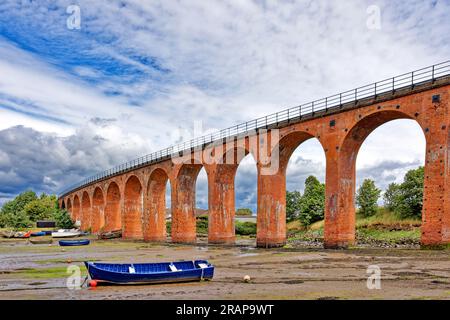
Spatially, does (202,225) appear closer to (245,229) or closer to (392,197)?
(245,229)

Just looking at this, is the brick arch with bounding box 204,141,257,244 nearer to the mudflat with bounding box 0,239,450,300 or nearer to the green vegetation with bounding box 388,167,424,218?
the mudflat with bounding box 0,239,450,300

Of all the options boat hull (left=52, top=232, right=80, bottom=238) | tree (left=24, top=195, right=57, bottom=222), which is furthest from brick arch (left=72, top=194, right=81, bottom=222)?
boat hull (left=52, top=232, right=80, bottom=238)

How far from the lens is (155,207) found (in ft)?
146

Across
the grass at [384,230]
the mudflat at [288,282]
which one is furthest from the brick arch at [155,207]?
the mudflat at [288,282]

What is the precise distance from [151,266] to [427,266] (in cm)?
999

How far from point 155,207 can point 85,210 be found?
32.4 m

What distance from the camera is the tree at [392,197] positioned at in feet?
125

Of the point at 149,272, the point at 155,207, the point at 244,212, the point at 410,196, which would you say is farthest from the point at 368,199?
the point at 244,212

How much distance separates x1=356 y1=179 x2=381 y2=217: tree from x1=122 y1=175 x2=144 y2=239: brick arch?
2466 cm

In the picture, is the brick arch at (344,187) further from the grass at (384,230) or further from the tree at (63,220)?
the tree at (63,220)

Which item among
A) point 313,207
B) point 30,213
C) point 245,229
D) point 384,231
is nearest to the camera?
point 384,231

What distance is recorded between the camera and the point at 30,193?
4188 inches

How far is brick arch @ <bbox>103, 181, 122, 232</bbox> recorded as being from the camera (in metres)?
55.6
